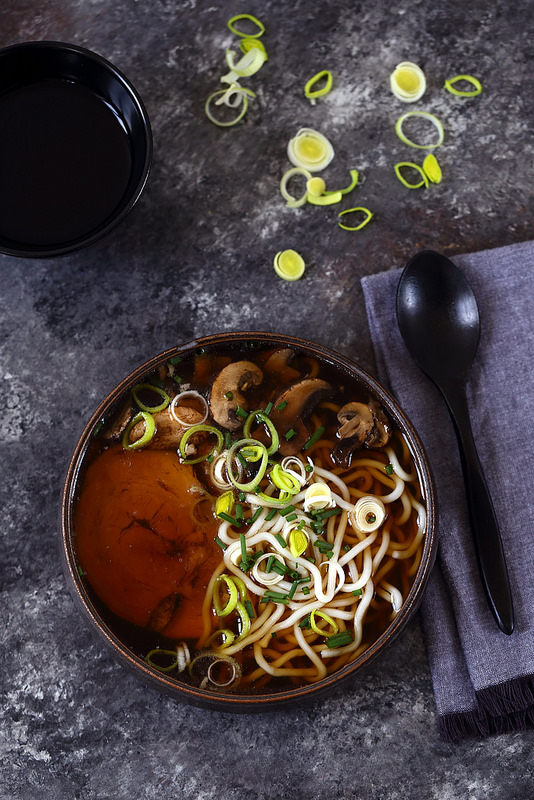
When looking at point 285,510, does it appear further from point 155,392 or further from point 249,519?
point 155,392

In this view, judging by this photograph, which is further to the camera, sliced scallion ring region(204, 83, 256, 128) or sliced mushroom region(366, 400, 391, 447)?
sliced scallion ring region(204, 83, 256, 128)

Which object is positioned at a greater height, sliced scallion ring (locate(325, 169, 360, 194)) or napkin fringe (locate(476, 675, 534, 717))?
sliced scallion ring (locate(325, 169, 360, 194))

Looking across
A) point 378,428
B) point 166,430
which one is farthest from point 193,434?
point 378,428

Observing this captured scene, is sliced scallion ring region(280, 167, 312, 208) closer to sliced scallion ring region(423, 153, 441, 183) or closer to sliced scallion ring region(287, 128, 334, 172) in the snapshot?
sliced scallion ring region(287, 128, 334, 172)

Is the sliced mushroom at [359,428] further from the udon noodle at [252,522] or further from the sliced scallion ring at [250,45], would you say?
the sliced scallion ring at [250,45]

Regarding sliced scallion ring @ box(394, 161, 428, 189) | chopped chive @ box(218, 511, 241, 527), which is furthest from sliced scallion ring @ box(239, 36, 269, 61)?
chopped chive @ box(218, 511, 241, 527)

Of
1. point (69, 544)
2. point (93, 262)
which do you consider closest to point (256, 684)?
point (69, 544)

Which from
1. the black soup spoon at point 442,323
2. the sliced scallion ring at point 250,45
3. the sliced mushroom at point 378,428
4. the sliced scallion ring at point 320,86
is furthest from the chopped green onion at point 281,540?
the sliced scallion ring at point 250,45
